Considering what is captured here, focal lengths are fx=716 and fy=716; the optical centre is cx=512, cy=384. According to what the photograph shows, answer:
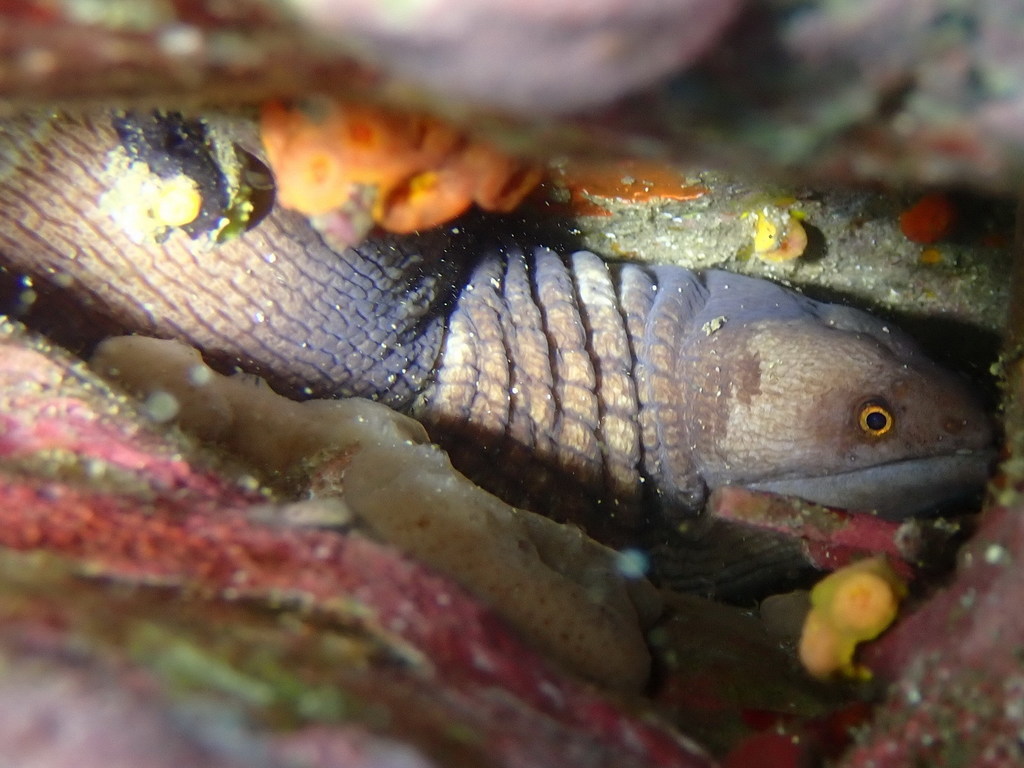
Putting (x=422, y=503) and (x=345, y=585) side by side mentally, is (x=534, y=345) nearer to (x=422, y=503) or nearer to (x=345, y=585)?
(x=422, y=503)

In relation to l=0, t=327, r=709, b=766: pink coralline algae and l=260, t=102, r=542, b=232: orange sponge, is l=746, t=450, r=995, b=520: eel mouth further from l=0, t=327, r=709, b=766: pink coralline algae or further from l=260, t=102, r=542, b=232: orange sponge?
l=0, t=327, r=709, b=766: pink coralline algae

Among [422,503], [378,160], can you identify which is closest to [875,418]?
[422,503]

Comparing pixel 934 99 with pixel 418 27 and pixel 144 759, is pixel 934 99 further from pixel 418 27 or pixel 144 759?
pixel 144 759

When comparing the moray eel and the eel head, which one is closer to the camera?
the moray eel

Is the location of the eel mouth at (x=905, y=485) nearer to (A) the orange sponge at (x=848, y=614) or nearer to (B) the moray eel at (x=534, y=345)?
(B) the moray eel at (x=534, y=345)

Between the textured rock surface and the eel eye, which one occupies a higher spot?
the eel eye

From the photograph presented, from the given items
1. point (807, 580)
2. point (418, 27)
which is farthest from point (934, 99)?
point (807, 580)

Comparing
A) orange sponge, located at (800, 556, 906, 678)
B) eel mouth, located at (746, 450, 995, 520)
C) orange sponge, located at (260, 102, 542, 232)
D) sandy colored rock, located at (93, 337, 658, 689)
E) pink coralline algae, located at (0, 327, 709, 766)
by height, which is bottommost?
pink coralline algae, located at (0, 327, 709, 766)

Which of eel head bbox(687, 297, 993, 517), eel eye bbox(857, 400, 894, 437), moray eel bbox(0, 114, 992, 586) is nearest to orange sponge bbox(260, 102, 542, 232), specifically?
moray eel bbox(0, 114, 992, 586)
